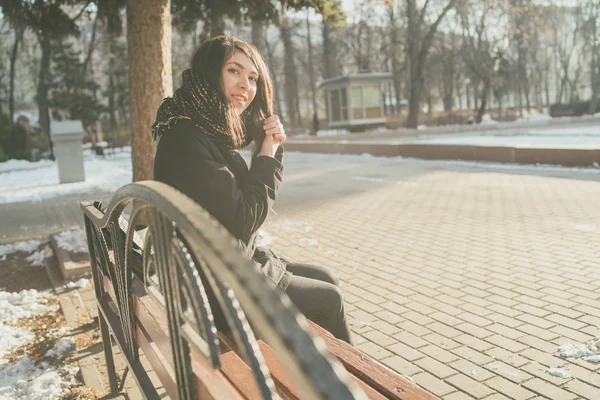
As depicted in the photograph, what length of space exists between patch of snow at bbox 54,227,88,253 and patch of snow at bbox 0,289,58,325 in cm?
104

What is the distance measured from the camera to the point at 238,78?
258 cm

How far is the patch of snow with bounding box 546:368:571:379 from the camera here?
2.97 m

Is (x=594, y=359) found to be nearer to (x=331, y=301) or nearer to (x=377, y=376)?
(x=331, y=301)

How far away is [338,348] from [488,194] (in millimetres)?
7735

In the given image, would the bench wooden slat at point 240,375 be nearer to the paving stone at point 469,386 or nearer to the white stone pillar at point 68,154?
the paving stone at point 469,386

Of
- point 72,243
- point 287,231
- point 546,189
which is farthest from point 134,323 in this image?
point 546,189

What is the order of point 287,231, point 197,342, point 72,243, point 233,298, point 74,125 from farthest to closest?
1. point 74,125
2. point 287,231
3. point 72,243
4. point 197,342
5. point 233,298

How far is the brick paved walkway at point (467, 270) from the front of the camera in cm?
319

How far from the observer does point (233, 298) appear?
118 centimetres

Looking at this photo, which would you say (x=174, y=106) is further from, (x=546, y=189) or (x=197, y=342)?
(x=546, y=189)

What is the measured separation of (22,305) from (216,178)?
3458 mm

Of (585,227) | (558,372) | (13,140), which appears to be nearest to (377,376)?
(558,372)

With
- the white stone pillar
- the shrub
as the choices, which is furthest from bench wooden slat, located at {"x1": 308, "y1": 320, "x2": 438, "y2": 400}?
the shrub

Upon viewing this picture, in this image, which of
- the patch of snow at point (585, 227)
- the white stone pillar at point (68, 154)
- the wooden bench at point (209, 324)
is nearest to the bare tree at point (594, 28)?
the white stone pillar at point (68, 154)
